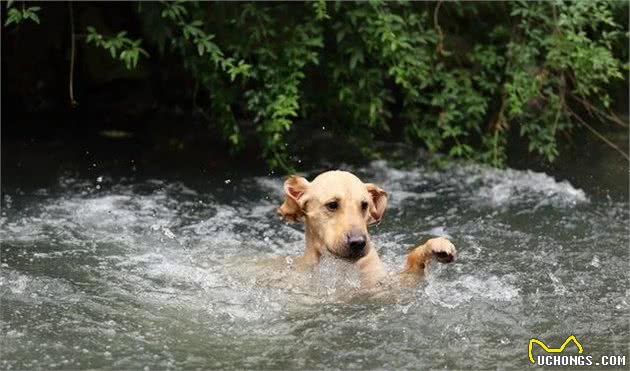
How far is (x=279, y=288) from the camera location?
562 centimetres

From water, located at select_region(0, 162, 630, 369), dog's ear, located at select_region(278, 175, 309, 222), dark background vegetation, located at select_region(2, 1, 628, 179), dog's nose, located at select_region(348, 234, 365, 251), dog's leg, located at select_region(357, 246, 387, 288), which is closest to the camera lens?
water, located at select_region(0, 162, 630, 369)

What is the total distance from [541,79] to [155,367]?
16.3 feet

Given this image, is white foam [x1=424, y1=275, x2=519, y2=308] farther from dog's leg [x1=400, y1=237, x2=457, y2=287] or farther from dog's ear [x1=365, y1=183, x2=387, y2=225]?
dog's ear [x1=365, y1=183, x2=387, y2=225]

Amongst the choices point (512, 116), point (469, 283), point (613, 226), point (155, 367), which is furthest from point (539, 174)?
point (155, 367)

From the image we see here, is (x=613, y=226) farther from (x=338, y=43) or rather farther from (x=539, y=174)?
(x=338, y=43)

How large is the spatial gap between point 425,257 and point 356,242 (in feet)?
1.26

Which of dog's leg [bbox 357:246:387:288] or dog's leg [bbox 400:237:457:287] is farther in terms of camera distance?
dog's leg [bbox 357:246:387:288]

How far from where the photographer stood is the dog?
202 inches

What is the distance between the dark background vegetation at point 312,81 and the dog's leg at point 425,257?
104 inches

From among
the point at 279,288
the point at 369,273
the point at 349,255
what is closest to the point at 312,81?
the point at 279,288

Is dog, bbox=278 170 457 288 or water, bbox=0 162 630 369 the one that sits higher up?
dog, bbox=278 170 457 288

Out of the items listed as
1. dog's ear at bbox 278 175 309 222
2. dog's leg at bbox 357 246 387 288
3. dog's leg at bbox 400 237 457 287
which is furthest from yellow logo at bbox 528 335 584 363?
dog's ear at bbox 278 175 309 222

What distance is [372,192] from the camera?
559cm

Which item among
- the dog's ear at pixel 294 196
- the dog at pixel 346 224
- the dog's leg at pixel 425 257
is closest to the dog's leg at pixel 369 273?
the dog at pixel 346 224
